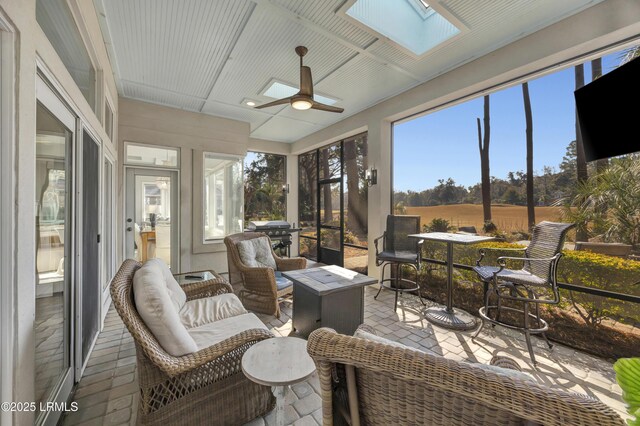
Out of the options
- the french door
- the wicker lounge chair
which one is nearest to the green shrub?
the wicker lounge chair

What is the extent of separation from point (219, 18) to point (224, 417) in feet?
10.8

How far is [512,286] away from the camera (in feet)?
9.23

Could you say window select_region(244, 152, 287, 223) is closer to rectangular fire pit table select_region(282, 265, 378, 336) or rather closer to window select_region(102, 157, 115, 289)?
window select_region(102, 157, 115, 289)

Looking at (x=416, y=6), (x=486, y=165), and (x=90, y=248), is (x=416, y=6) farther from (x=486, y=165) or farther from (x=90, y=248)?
(x=90, y=248)

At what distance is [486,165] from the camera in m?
3.37

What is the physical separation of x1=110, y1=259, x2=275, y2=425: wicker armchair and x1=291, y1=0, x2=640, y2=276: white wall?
332 centimetres

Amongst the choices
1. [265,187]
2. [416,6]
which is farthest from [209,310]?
[265,187]

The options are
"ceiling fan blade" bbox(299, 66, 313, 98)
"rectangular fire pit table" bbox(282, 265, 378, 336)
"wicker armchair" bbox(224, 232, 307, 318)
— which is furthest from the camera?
"wicker armchair" bbox(224, 232, 307, 318)

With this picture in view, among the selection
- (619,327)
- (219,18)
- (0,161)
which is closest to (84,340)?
(0,161)

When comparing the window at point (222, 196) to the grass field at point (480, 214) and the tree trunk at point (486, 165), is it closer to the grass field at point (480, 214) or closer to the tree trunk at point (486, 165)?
the grass field at point (480, 214)

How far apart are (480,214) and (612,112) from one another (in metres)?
2.31

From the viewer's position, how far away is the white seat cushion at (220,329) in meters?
1.81

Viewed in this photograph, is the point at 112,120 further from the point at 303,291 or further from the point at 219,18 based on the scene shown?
the point at 303,291

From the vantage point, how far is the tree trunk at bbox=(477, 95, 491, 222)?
3.35m
